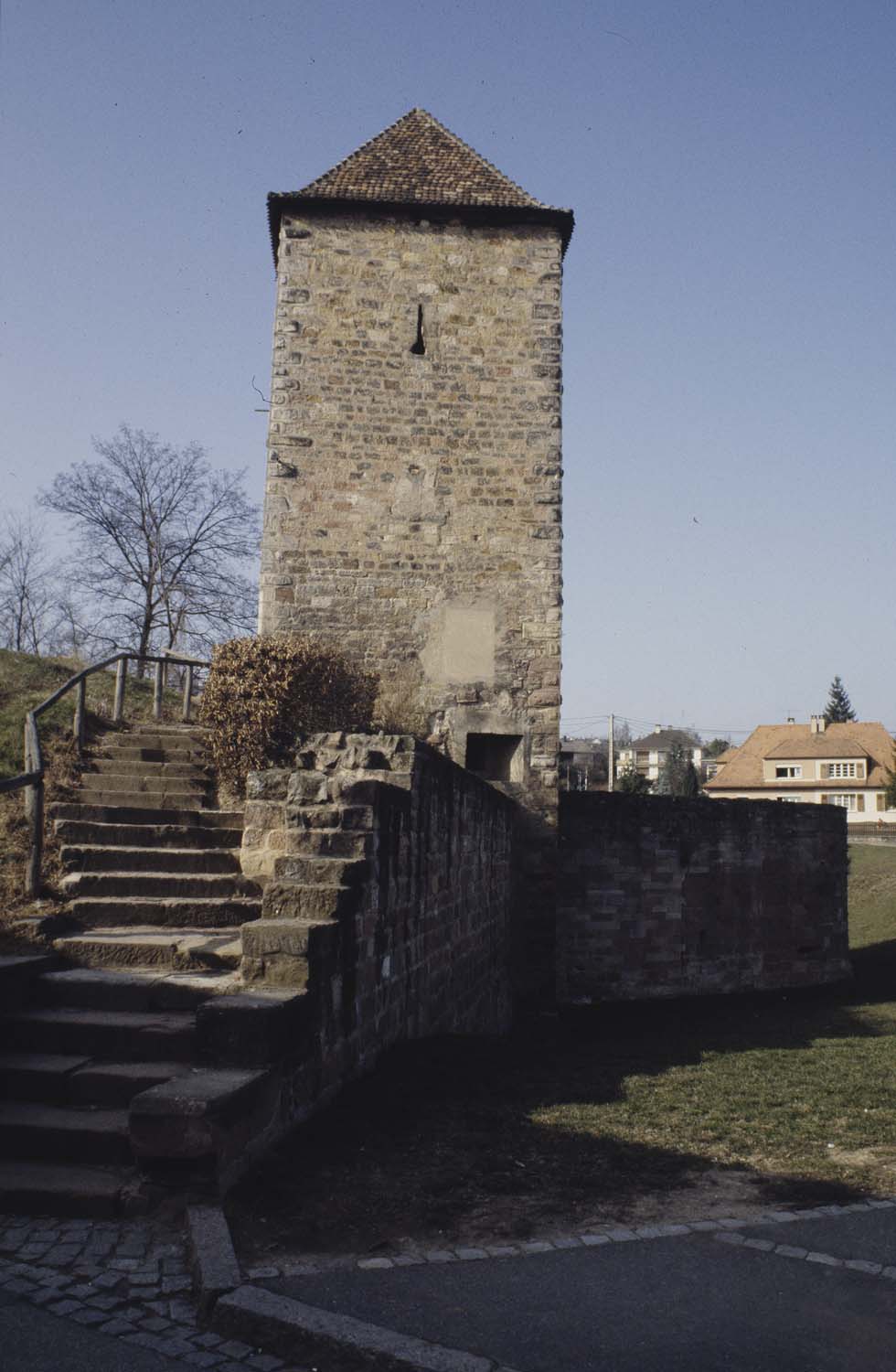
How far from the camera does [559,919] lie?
17109 mm

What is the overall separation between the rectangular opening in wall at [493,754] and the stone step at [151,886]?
5.98 m

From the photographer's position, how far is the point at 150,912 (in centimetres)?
715

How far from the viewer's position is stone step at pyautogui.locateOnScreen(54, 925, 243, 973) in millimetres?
6227

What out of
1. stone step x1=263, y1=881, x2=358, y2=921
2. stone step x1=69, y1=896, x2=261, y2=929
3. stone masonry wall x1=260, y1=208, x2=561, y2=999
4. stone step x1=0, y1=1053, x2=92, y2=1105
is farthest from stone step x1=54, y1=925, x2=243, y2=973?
stone masonry wall x1=260, y1=208, x2=561, y2=999

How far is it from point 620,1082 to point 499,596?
657 cm

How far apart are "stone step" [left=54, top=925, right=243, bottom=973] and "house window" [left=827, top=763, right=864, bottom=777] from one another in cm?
5864

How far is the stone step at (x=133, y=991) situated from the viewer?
565cm

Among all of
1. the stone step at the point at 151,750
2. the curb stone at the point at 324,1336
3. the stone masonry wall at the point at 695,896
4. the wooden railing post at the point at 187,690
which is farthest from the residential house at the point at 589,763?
the curb stone at the point at 324,1336

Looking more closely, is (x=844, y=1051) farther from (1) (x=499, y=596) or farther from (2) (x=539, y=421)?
(2) (x=539, y=421)

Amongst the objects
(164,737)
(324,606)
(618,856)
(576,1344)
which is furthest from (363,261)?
(576,1344)

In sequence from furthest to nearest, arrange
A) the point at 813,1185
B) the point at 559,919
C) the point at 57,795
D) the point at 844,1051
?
1. the point at 559,919
2. the point at 844,1051
3. the point at 57,795
4. the point at 813,1185

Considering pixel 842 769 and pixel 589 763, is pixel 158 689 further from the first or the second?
pixel 589 763

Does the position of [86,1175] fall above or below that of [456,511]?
below

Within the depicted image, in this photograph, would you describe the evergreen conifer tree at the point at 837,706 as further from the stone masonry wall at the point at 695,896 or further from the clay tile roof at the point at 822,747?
the stone masonry wall at the point at 695,896
